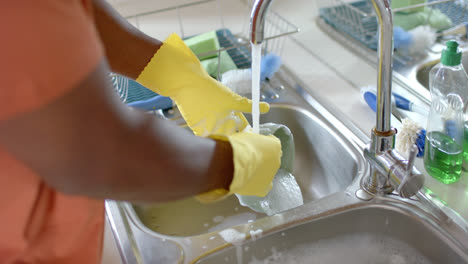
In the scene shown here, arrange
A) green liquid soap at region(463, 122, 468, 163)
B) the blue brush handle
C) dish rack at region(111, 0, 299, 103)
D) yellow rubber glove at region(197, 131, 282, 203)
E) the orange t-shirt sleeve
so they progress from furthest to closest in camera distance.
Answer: dish rack at region(111, 0, 299, 103)
the blue brush handle
green liquid soap at region(463, 122, 468, 163)
yellow rubber glove at region(197, 131, 282, 203)
the orange t-shirt sleeve

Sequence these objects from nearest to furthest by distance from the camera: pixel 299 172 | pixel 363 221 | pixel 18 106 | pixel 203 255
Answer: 1. pixel 18 106
2. pixel 203 255
3. pixel 363 221
4. pixel 299 172

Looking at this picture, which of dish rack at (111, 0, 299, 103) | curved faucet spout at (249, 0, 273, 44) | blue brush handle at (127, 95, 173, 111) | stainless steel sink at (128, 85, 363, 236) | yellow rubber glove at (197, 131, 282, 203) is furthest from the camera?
dish rack at (111, 0, 299, 103)

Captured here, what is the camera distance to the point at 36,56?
1.35ft

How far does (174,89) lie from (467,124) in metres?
0.61

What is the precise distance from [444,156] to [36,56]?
2.47 ft

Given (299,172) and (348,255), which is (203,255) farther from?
(299,172)

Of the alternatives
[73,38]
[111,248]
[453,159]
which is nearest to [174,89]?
[111,248]

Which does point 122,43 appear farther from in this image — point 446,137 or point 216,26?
point 216,26

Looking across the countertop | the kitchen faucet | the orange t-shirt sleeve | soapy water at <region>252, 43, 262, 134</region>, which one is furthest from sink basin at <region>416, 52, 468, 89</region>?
the orange t-shirt sleeve

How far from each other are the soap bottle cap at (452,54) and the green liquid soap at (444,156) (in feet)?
0.46

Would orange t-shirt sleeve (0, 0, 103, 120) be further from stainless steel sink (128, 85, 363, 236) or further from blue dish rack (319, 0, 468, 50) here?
blue dish rack (319, 0, 468, 50)

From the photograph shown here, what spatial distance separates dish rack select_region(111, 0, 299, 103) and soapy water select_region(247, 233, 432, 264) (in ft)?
1.91

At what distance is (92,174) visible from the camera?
1.47ft

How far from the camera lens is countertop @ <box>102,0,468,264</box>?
858 mm
